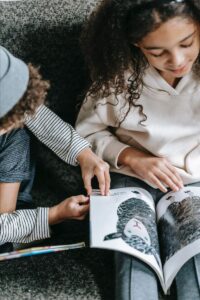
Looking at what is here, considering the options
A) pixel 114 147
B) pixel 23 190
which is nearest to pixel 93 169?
pixel 114 147

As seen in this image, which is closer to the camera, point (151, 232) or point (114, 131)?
point (151, 232)

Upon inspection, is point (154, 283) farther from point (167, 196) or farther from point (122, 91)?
point (122, 91)

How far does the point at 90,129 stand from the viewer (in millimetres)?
1088

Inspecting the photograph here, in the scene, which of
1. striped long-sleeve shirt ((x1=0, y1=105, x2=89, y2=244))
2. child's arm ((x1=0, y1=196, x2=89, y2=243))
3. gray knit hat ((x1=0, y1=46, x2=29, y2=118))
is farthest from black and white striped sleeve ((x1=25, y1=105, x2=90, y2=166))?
gray knit hat ((x1=0, y1=46, x2=29, y2=118))

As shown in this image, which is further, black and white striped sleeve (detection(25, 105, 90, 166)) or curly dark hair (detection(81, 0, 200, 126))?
black and white striped sleeve (detection(25, 105, 90, 166))

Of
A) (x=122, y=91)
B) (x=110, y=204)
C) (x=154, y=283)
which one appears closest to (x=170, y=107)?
(x=122, y=91)

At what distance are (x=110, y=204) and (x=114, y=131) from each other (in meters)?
0.20

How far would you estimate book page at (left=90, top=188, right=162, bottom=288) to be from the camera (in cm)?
89

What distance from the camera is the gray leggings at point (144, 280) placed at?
88cm

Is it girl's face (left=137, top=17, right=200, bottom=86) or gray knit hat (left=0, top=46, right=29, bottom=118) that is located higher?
girl's face (left=137, top=17, right=200, bottom=86)

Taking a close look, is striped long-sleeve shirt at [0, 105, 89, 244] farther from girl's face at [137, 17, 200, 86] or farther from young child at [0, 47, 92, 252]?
girl's face at [137, 17, 200, 86]

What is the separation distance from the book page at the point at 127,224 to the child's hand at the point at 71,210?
29mm

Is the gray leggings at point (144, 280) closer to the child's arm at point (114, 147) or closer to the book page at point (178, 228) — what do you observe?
the book page at point (178, 228)

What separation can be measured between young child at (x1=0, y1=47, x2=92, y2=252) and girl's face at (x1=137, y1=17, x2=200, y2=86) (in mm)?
198
